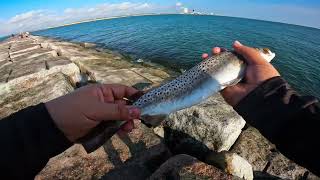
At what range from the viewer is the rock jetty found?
19.8 feet

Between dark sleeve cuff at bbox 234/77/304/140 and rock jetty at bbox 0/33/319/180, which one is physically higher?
dark sleeve cuff at bbox 234/77/304/140

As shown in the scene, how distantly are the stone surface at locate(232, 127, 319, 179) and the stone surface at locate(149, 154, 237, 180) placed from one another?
326cm

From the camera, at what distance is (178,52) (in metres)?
34.8

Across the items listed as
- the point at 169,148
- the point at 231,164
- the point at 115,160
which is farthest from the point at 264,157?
the point at 115,160

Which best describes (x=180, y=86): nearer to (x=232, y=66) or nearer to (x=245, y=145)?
(x=232, y=66)

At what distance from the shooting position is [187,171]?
5.35 meters

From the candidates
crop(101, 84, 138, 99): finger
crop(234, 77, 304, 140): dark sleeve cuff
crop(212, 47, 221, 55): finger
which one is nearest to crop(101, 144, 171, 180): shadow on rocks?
crop(101, 84, 138, 99): finger

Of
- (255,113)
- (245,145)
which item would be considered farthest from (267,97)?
(245,145)

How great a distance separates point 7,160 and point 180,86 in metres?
3.66

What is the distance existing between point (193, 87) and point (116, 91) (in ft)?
5.60

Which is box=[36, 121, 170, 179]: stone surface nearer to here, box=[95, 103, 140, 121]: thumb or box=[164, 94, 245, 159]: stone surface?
box=[164, 94, 245, 159]: stone surface

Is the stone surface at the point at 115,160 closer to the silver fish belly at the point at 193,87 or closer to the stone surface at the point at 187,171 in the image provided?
the stone surface at the point at 187,171

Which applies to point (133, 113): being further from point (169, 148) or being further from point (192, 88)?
point (169, 148)

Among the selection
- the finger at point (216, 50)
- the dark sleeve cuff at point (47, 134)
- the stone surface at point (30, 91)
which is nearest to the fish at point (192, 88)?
the finger at point (216, 50)
